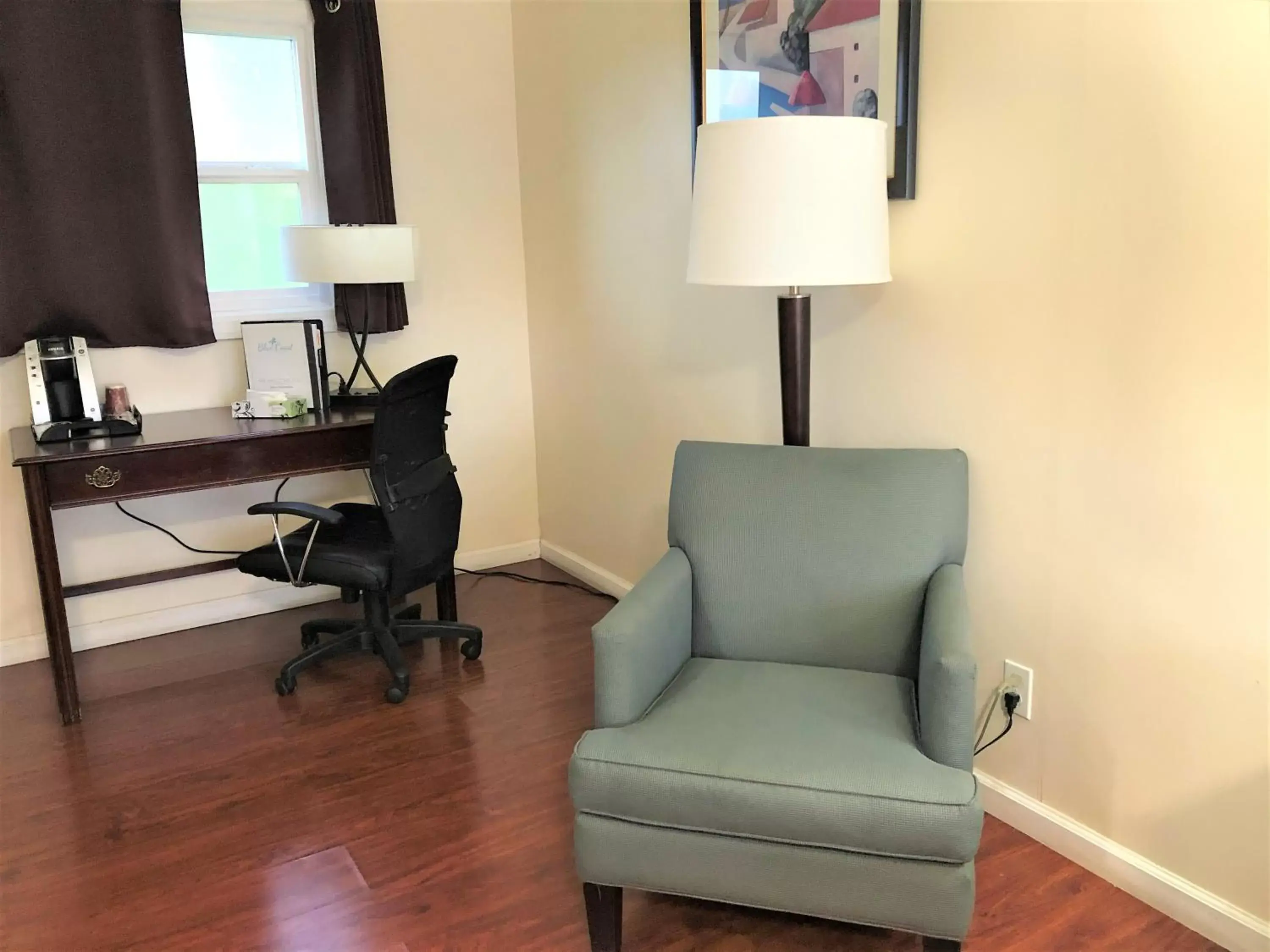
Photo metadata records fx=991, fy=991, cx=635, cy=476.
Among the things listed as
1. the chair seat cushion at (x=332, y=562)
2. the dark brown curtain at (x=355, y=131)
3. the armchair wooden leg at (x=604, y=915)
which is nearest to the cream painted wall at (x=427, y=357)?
the dark brown curtain at (x=355, y=131)

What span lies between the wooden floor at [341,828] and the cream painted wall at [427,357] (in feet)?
1.08

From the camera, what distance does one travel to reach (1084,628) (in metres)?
2.02

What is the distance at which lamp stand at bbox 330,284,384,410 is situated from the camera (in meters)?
3.38

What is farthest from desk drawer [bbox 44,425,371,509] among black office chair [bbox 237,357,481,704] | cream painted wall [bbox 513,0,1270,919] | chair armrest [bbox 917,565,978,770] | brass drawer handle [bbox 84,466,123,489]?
chair armrest [bbox 917,565,978,770]

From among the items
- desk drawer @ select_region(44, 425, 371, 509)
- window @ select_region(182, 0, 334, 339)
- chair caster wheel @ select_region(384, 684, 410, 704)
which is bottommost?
chair caster wheel @ select_region(384, 684, 410, 704)

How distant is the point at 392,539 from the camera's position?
9.46 ft

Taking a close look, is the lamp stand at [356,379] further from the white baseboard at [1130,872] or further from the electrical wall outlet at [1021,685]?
the white baseboard at [1130,872]

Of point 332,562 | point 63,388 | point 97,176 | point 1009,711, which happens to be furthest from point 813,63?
point 63,388

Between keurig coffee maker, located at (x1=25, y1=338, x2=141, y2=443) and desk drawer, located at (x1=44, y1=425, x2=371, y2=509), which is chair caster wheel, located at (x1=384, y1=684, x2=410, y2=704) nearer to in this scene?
desk drawer, located at (x1=44, y1=425, x2=371, y2=509)

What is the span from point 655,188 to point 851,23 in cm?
96

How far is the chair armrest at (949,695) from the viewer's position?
1.64m

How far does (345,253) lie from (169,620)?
4.83 feet

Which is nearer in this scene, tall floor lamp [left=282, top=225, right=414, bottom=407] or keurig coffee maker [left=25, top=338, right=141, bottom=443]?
keurig coffee maker [left=25, top=338, right=141, bottom=443]

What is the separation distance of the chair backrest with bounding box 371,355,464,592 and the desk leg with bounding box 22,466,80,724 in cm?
91
